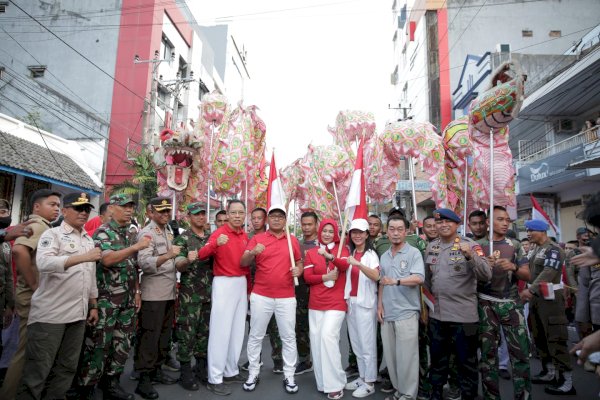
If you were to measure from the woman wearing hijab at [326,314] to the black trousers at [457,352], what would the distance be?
89cm

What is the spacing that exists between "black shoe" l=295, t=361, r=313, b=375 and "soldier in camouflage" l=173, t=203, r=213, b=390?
1.08 m

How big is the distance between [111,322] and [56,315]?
525mm

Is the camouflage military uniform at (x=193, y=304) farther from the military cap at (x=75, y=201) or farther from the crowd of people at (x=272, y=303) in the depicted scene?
the military cap at (x=75, y=201)

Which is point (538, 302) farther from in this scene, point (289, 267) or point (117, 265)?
point (117, 265)

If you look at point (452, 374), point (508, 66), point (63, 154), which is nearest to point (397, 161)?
point (508, 66)

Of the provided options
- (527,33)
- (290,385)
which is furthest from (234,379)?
(527,33)

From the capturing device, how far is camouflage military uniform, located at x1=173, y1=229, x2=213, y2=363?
3873 mm

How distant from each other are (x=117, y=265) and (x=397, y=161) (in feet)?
12.7

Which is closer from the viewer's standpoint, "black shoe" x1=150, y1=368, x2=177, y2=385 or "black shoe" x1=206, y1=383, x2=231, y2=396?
"black shoe" x1=206, y1=383, x2=231, y2=396

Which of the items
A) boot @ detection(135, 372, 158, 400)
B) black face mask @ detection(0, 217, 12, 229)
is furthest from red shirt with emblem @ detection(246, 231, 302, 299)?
black face mask @ detection(0, 217, 12, 229)

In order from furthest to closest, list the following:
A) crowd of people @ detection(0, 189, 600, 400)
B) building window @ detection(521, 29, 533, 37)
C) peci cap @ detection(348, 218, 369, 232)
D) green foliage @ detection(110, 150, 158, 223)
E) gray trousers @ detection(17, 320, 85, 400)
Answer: building window @ detection(521, 29, 533, 37), green foliage @ detection(110, 150, 158, 223), peci cap @ detection(348, 218, 369, 232), crowd of people @ detection(0, 189, 600, 400), gray trousers @ detection(17, 320, 85, 400)

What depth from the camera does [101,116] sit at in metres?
17.7

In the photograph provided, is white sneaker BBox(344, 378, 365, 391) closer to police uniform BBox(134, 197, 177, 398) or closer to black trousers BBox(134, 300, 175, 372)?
police uniform BBox(134, 197, 177, 398)

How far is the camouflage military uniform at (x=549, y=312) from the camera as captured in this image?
3998mm
